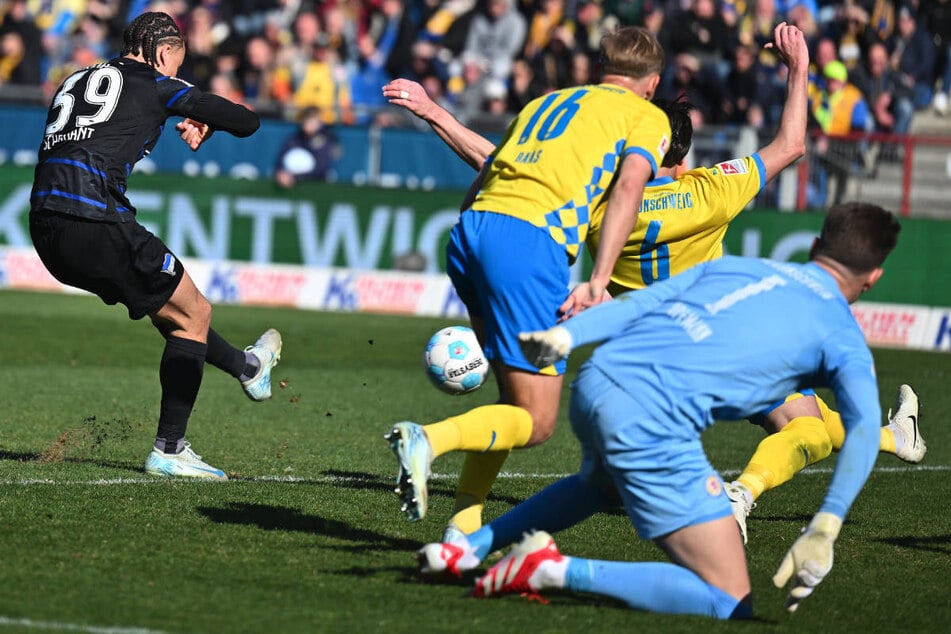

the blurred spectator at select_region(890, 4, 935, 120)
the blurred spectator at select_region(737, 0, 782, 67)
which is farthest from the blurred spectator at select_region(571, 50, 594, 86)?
the blurred spectator at select_region(890, 4, 935, 120)

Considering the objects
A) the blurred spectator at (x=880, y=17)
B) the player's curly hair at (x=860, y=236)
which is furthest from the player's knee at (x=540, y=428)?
the blurred spectator at (x=880, y=17)

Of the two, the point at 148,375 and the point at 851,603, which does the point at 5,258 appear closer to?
the point at 148,375

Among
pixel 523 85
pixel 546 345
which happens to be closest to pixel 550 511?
pixel 546 345

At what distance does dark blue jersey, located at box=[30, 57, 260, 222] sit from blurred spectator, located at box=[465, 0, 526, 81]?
44.1 ft

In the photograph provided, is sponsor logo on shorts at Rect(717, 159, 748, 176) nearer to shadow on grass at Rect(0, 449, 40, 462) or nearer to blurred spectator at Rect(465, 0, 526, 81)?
shadow on grass at Rect(0, 449, 40, 462)

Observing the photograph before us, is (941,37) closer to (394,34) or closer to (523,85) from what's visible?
(523,85)

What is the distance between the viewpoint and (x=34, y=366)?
12125 mm

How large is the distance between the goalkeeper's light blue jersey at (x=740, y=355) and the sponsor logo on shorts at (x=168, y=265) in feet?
9.72

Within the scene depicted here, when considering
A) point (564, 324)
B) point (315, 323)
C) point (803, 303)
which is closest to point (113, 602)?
point (564, 324)

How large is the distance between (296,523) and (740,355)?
2400 millimetres

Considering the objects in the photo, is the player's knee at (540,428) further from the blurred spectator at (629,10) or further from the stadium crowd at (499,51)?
the blurred spectator at (629,10)

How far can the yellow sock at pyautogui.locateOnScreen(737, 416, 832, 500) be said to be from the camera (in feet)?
21.8

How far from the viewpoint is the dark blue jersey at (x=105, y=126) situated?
7.09 metres

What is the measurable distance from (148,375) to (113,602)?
7.45 meters
